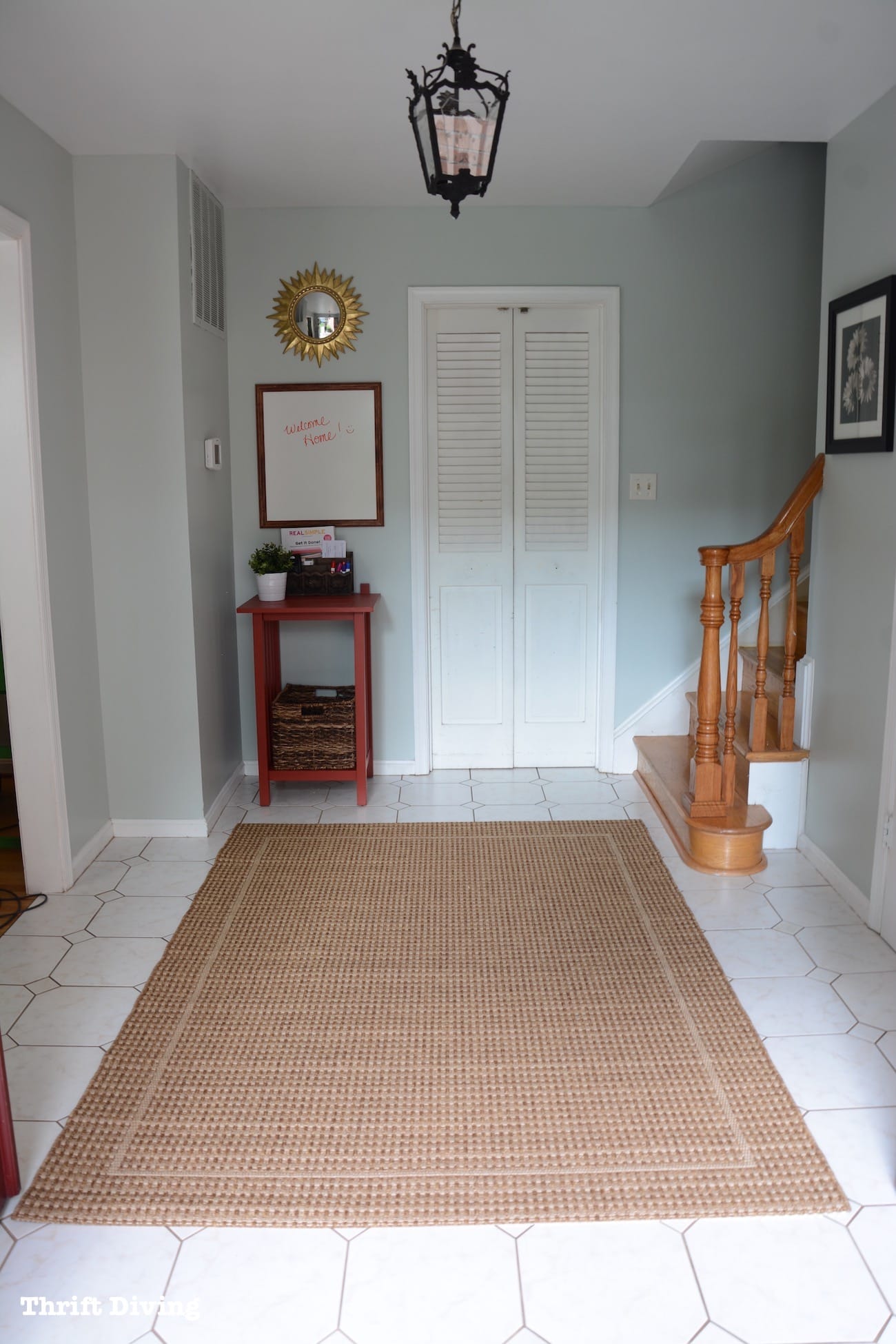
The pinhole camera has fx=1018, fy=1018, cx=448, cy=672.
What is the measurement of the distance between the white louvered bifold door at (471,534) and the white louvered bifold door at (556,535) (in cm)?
6

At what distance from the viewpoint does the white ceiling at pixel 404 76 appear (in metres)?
2.46

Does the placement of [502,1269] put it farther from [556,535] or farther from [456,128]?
[556,535]

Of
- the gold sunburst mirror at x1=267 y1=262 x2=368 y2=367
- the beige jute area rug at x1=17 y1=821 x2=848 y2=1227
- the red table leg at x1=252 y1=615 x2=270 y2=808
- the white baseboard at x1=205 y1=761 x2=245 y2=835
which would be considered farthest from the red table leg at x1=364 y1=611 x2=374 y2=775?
the gold sunburst mirror at x1=267 y1=262 x2=368 y2=367

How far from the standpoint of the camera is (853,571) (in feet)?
10.6

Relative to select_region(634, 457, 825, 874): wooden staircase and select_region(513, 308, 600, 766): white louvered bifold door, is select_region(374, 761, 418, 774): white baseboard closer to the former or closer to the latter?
select_region(513, 308, 600, 766): white louvered bifold door

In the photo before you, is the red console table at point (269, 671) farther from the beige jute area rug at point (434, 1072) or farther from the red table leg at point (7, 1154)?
the red table leg at point (7, 1154)

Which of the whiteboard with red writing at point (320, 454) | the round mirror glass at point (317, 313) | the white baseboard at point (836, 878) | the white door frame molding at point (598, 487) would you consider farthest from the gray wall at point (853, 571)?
the round mirror glass at point (317, 313)

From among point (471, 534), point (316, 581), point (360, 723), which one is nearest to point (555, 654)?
point (471, 534)

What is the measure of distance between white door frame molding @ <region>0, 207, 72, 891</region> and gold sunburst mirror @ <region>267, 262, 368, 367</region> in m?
1.32

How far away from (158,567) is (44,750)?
780 mm

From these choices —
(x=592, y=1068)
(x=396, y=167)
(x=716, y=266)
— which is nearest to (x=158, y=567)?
(x=396, y=167)

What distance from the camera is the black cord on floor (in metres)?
3.16

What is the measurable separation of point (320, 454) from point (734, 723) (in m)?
2.07

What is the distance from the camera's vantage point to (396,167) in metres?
3.67
